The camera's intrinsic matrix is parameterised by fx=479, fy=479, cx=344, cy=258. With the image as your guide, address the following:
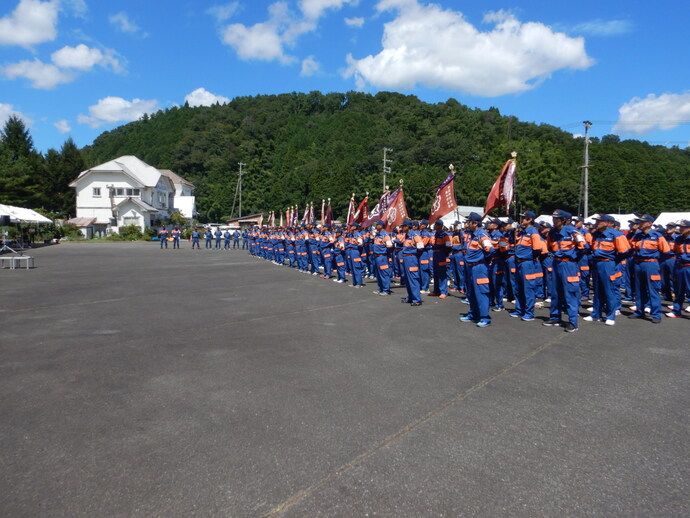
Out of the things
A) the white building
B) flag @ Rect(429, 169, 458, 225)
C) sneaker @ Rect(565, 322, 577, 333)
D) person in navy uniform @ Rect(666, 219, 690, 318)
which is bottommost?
sneaker @ Rect(565, 322, 577, 333)

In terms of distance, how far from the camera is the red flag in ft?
49.1

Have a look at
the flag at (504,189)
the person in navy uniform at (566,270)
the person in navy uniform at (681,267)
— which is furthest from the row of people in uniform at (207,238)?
the person in navy uniform at (681,267)

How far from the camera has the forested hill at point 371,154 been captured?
64.9 meters

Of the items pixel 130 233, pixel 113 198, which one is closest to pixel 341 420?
pixel 130 233

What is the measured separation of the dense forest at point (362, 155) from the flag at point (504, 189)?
128 ft

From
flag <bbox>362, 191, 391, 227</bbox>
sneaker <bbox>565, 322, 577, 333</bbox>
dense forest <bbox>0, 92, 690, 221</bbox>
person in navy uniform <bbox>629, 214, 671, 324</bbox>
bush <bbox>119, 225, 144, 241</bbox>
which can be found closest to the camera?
sneaker <bbox>565, 322, 577, 333</bbox>

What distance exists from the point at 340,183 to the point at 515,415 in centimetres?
7372

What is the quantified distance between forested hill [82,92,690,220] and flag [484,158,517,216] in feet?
171

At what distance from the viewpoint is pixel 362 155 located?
9062 cm

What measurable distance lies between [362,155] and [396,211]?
77.6m

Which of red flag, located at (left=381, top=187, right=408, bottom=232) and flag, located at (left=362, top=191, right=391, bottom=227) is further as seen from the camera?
flag, located at (left=362, top=191, right=391, bottom=227)

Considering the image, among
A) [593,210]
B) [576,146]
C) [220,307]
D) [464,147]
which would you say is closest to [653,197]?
[593,210]

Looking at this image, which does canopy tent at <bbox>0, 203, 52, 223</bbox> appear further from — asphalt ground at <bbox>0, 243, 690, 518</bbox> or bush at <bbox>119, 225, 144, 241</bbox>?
asphalt ground at <bbox>0, 243, 690, 518</bbox>

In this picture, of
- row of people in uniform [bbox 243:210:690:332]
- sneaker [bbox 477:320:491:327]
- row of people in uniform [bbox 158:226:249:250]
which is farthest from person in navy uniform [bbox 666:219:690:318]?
row of people in uniform [bbox 158:226:249:250]
